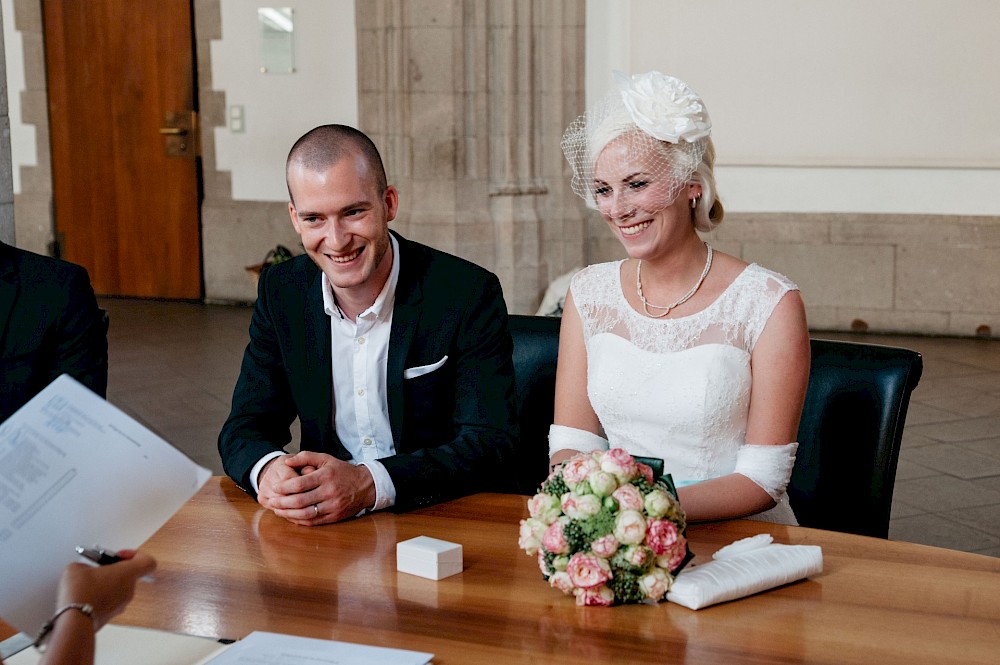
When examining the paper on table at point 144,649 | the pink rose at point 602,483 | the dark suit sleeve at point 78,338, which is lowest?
the paper on table at point 144,649

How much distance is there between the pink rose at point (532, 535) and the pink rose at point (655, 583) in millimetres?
161

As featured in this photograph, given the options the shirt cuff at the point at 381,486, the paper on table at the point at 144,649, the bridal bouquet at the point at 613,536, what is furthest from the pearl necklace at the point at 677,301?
the paper on table at the point at 144,649

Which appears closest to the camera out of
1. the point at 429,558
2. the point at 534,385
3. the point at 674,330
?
the point at 429,558

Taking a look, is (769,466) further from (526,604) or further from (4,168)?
(4,168)

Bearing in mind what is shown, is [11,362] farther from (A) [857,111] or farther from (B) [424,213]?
A: (A) [857,111]

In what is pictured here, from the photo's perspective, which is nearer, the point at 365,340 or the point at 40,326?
the point at 40,326

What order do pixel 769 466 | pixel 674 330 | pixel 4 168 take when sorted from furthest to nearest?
pixel 4 168 → pixel 674 330 → pixel 769 466

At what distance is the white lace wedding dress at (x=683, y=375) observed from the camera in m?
2.55

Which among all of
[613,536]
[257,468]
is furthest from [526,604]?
[257,468]

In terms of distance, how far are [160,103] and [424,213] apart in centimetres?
264

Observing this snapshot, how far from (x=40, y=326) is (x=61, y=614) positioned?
1.26 meters

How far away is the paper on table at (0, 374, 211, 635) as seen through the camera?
129cm

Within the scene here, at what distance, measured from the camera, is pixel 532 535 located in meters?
1.78

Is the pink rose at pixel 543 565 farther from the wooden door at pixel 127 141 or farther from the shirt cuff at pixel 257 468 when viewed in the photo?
the wooden door at pixel 127 141
